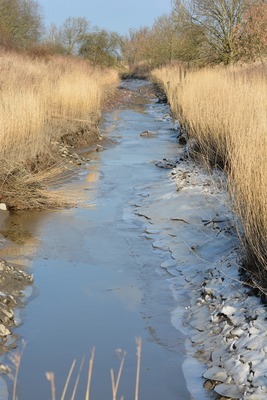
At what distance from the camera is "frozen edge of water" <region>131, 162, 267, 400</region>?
10.5ft

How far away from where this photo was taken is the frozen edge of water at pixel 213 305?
10.5ft

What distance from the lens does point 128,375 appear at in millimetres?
3369

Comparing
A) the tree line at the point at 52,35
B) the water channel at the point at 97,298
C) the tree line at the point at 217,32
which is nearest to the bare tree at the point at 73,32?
the tree line at the point at 52,35

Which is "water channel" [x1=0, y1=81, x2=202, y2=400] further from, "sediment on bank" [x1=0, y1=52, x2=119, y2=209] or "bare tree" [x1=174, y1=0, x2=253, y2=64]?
"bare tree" [x1=174, y1=0, x2=253, y2=64]

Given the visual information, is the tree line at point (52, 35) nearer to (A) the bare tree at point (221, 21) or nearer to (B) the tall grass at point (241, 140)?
→ (A) the bare tree at point (221, 21)

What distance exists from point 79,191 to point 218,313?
14.8 ft

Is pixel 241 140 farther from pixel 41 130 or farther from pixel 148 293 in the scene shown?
pixel 41 130

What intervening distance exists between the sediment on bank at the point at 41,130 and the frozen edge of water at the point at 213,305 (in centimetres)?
156

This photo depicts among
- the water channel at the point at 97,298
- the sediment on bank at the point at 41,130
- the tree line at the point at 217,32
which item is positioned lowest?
the water channel at the point at 97,298

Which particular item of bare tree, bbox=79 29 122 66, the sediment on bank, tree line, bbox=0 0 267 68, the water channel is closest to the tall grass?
the water channel

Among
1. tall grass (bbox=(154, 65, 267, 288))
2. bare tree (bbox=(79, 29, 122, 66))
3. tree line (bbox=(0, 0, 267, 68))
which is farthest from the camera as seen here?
bare tree (bbox=(79, 29, 122, 66))

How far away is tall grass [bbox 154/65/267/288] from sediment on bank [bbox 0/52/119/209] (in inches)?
83.5

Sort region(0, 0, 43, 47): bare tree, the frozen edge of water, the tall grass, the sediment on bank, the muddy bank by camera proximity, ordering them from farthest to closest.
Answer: region(0, 0, 43, 47): bare tree, the sediment on bank, the tall grass, the muddy bank, the frozen edge of water

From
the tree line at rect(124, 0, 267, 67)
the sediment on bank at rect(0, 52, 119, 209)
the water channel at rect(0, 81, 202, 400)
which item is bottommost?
the water channel at rect(0, 81, 202, 400)
